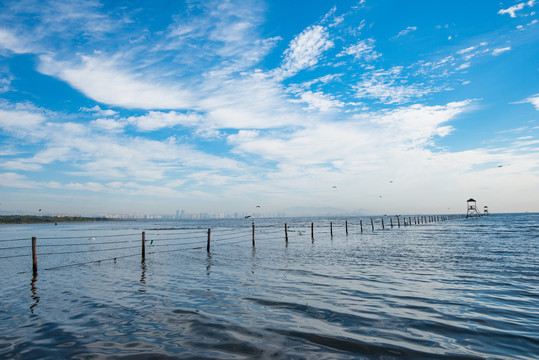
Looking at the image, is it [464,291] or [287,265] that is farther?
[287,265]

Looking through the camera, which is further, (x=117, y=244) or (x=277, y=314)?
(x=117, y=244)

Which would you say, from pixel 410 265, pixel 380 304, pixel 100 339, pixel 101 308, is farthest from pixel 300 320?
pixel 410 265

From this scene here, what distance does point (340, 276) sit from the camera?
11734 millimetres

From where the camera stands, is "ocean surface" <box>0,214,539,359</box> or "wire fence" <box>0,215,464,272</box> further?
"wire fence" <box>0,215,464,272</box>

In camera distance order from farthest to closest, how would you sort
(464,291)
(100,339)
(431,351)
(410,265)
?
1. (410,265)
2. (464,291)
3. (100,339)
4. (431,351)

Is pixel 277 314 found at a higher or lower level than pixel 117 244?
higher

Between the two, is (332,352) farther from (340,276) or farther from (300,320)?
(340,276)

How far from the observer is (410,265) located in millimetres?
14188

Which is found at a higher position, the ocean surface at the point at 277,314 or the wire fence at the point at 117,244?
the ocean surface at the point at 277,314

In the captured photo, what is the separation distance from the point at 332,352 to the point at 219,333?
7.61ft

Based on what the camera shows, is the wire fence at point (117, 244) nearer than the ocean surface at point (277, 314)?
No

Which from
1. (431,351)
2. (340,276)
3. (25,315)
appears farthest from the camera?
(340,276)

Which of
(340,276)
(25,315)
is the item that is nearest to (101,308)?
(25,315)

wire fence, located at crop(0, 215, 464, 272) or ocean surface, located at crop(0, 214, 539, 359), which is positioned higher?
ocean surface, located at crop(0, 214, 539, 359)
